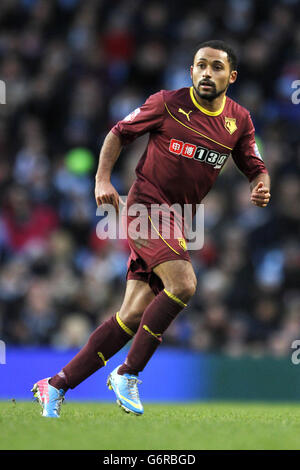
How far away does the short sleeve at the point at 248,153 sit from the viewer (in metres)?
5.73

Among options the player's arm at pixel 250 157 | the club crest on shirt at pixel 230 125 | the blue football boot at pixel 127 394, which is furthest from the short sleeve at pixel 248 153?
the blue football boot at pixel 127 394

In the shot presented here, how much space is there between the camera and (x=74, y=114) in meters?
12.1

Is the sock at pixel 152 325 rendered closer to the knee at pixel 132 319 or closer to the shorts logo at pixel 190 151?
the knee at pixel 132 319

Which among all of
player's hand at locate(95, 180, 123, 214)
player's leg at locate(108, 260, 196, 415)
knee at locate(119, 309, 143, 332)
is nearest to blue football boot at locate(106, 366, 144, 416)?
player's leg at locate(108, 260, 196, 415)

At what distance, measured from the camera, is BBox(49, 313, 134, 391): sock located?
17.9ft

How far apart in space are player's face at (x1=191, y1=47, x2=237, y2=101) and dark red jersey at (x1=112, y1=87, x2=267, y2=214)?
0.12 metres

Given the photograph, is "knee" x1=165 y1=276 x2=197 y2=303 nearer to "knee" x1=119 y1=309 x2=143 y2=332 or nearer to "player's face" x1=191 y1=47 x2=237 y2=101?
"knee" x1=119 y1=309 x2=143 y2=332

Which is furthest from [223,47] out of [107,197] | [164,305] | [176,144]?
[164,305]

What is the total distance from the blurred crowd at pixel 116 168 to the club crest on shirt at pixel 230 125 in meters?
4.43

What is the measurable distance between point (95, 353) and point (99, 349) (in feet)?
0.11
